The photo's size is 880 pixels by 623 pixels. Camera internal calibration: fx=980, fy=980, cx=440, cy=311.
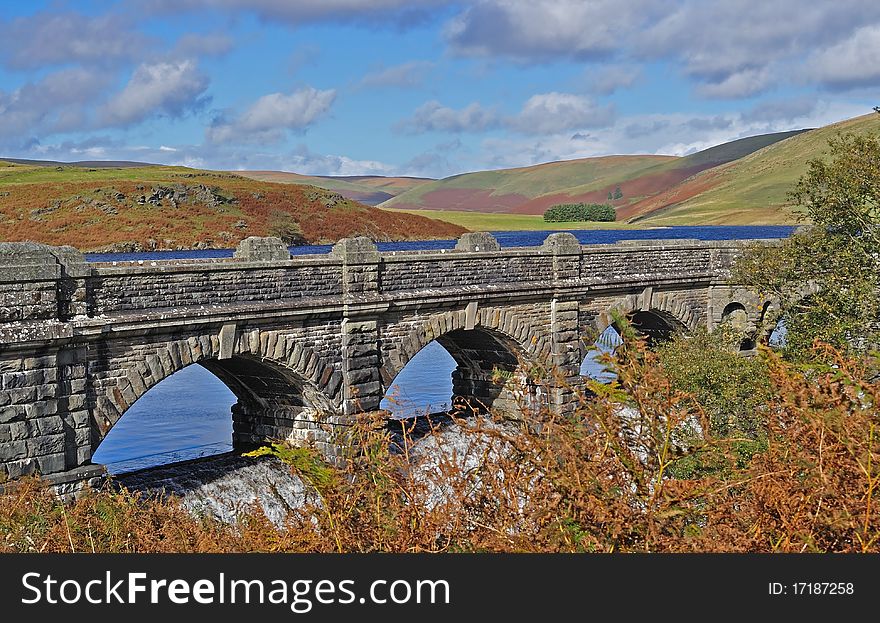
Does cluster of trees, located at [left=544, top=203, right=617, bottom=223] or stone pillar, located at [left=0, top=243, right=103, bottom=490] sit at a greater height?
cluster of trees, located at [left=544, top=203, right=617, bottom=223]

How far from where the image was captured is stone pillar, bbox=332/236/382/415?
68.3 ft

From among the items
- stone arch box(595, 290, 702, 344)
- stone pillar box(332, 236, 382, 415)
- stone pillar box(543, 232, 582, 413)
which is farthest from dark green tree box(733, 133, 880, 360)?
stone pillar box(332, 236, 382, 415)

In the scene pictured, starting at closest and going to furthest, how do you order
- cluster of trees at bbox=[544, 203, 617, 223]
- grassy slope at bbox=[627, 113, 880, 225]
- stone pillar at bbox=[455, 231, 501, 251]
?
stone pillar at bbox=[455, 231, 501, 251], grassy slope at bbox=[627, 113, 880, 225], cluster of trees at bbox=[544, 203, 617, 223]

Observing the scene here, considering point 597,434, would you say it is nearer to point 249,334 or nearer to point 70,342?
point 70,342

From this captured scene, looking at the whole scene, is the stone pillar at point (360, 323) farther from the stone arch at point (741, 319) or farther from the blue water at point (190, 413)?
the stone arch at point (741, 319)

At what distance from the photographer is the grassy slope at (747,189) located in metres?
152

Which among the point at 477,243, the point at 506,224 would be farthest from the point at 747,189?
the point at 477,243

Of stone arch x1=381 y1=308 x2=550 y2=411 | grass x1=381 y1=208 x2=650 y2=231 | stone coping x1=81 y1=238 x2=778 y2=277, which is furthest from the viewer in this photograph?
grass x1=381 y1=208 x2=650 y2=231

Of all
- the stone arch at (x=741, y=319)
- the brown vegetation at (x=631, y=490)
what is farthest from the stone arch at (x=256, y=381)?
the stone arch at (x=741, y=319)

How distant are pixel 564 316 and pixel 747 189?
150334 millimetres

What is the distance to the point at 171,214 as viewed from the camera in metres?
68.8

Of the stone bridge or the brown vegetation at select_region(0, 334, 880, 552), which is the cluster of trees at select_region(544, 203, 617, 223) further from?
the brown vegetation at select_region(0, 334, 880, 552)

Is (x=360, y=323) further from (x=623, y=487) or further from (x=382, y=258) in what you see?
(x=623, y=487)

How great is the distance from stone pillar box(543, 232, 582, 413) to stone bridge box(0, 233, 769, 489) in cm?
4
